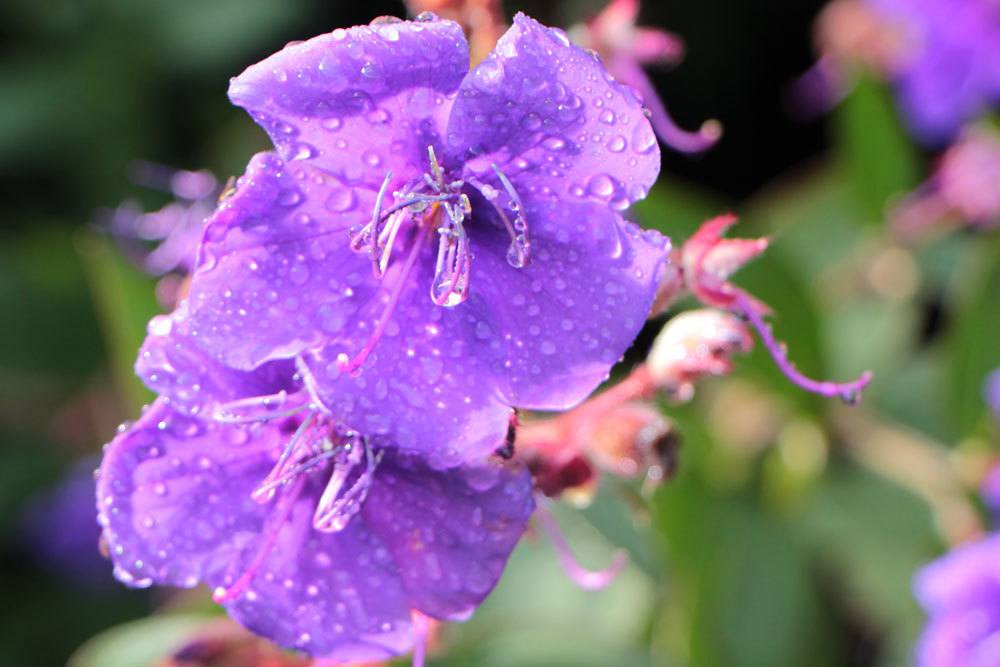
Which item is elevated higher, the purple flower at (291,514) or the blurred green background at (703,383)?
the purple flower at (291,514)

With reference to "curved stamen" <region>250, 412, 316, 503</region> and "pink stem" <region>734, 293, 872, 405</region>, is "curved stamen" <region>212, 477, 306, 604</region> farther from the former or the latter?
"pink stem" <region>734, 293, 872, 405</region>

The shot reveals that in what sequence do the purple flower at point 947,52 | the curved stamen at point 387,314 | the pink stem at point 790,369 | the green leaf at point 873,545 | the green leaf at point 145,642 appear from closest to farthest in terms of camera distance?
the curved stamen at point 387,314 → the pink stem at point 790,369 → the green leaf at point 145,642 → the green leaf at point 873,545 → the purple flower at point 947,52

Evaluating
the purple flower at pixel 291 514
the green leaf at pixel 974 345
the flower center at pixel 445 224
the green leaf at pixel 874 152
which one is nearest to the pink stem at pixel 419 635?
the purple flower at pixel 291 514

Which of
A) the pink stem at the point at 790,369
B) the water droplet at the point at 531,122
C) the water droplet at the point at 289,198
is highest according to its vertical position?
the water droplet at the point at 531,122

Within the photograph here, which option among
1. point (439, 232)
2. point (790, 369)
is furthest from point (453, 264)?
point (790, 369)

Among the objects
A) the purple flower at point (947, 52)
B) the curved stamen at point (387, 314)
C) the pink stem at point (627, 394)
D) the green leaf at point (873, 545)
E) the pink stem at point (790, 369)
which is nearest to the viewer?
the curved stamen at point (387, 314)

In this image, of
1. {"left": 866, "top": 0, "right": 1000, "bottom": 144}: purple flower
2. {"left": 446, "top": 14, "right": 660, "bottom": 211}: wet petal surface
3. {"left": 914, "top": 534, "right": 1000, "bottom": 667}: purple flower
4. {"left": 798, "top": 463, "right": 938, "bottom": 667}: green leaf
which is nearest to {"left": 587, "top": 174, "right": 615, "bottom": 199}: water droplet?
{"left": 446, "top": 14, "right": 660, "bottom": 211}: wet petal surface

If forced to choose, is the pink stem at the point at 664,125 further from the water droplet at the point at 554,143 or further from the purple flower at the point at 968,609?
the purple flower at the point at 968,609

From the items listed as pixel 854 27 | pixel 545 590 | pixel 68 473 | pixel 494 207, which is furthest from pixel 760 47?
pixel 494 207
